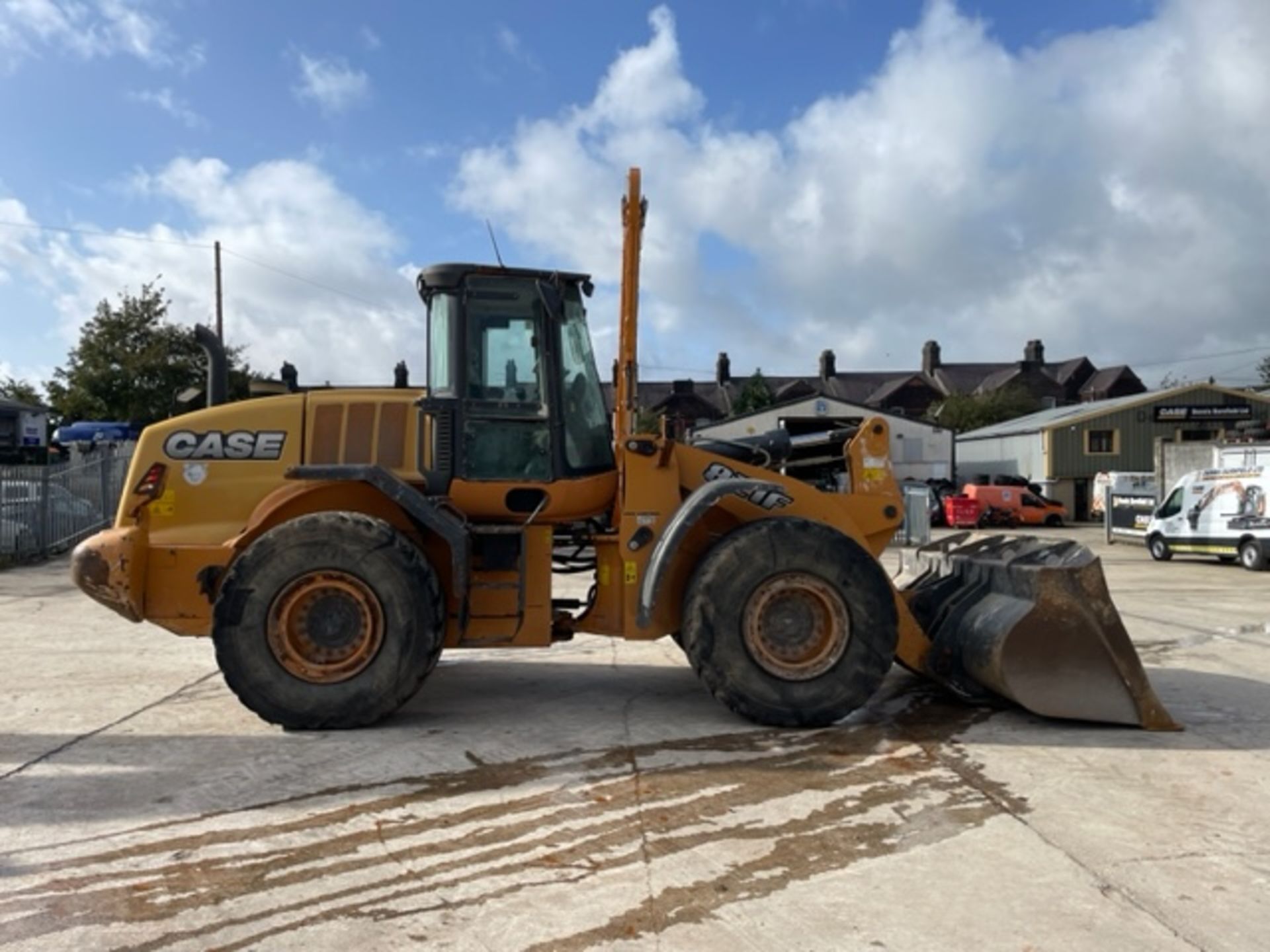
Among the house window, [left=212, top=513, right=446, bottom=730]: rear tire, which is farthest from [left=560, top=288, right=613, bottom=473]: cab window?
the house window

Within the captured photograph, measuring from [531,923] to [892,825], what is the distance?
1.89 meters

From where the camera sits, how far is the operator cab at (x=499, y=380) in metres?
6.94

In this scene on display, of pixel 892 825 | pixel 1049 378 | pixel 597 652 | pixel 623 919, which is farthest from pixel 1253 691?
pixel 1049 378

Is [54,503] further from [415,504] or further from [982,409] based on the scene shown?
[982,409]

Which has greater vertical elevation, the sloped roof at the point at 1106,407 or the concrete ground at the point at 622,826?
the sloped roof at the point at 1106,407

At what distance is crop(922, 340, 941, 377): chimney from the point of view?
259 feet

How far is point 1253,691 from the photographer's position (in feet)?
26.4

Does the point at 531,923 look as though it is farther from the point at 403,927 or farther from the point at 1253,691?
the point at 1253,691

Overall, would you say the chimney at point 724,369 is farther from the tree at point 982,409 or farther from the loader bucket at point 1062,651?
the loader bucket at point 1062,651

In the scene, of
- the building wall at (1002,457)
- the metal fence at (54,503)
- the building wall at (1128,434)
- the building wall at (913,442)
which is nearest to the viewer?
the metal fence at (54,503)

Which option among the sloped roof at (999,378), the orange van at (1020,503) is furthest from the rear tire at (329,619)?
the sloped roof at (999,378)

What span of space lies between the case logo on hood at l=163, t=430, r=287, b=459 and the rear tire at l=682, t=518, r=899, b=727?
294 centimetres

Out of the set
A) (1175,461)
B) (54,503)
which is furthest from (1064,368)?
(54,503)

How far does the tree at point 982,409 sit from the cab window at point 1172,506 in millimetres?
37561
